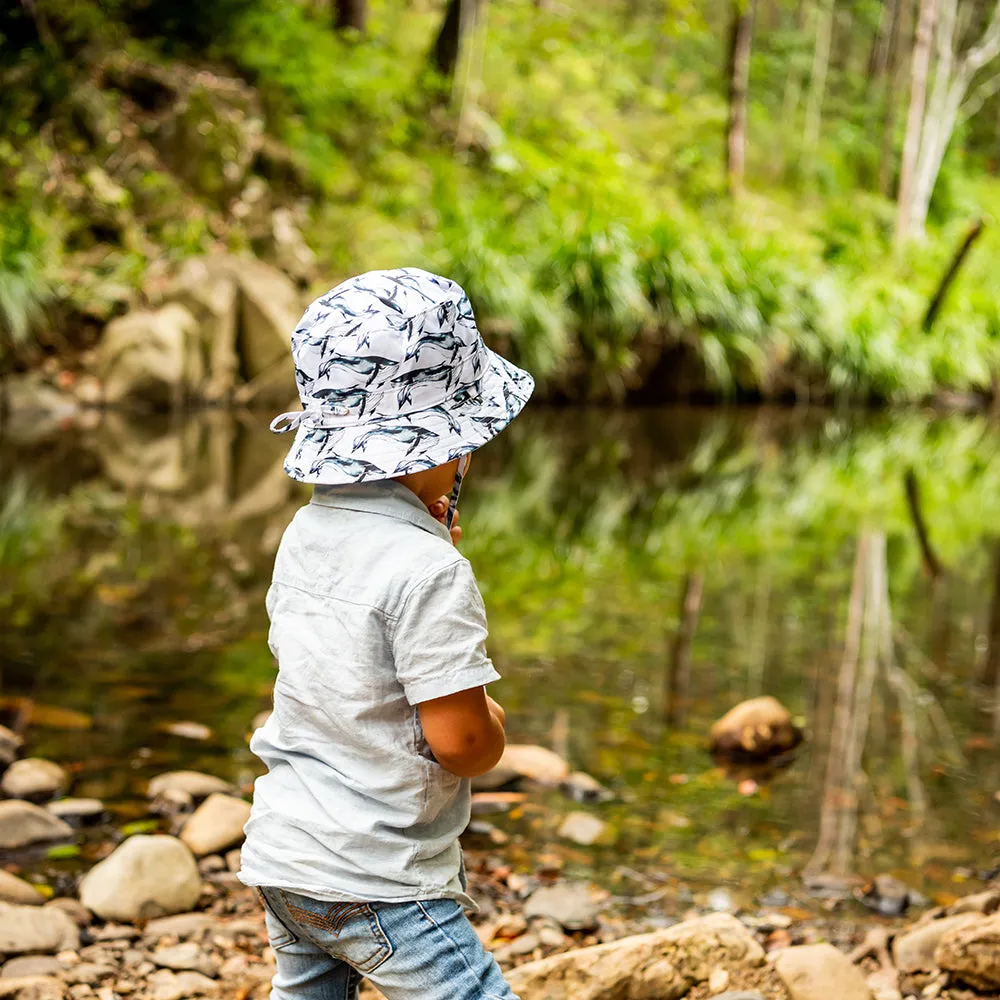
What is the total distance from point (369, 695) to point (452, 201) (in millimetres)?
12816

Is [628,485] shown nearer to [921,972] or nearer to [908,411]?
[921,972]

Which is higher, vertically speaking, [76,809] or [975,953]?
[975,953]

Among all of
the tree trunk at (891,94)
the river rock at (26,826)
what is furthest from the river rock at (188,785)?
the tree trunk at (891,94)

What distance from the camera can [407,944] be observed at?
1.52 meters

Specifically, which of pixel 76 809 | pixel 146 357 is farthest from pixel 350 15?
pixel 76 809

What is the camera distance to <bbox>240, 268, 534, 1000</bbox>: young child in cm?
148

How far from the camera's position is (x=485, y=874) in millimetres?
2811

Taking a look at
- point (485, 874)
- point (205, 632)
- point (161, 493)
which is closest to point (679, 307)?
point (161, 493)

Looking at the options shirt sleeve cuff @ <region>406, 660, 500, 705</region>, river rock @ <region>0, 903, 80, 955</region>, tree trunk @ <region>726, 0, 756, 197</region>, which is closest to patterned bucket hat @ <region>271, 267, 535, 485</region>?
shirt sleeve cuff @ <region>406, 660, 500, 705</region>

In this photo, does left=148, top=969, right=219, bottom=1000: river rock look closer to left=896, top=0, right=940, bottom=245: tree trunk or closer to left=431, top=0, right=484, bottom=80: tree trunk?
left=431, top=0, right=484, bottom=80: tree trunk

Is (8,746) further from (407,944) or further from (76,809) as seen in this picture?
(407,944)

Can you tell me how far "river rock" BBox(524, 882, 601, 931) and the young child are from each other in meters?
→ 1.06

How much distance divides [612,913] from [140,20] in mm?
13132

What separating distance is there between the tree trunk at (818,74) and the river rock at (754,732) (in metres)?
27.4
